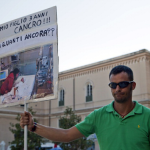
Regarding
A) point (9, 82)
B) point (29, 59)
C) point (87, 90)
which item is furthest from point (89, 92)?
point (29, 59)

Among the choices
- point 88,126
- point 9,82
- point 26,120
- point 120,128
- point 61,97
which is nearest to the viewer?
point 120,128

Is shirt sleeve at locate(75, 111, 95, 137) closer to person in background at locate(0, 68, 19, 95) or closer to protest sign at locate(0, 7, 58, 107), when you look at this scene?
protest sign at locate(0, 7, 58, 107)

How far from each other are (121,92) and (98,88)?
27.3m

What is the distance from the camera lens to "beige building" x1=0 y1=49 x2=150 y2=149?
27.3 metres

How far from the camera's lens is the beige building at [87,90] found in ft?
89.6

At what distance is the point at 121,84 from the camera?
2955 millimetres

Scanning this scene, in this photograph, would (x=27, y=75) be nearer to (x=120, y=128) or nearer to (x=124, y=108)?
(x=124, y=108)

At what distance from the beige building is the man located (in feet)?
80.2

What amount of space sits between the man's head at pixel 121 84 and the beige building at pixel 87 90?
24500 mm

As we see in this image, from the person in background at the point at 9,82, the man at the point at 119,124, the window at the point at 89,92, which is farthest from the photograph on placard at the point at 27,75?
the window at the point at 89,92

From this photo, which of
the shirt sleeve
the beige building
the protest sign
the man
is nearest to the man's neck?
the man

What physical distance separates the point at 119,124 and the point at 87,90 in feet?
93.3

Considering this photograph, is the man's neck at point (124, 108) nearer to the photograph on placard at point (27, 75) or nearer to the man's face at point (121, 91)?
the man's face at point (121, 91)

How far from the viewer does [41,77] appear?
448cm
